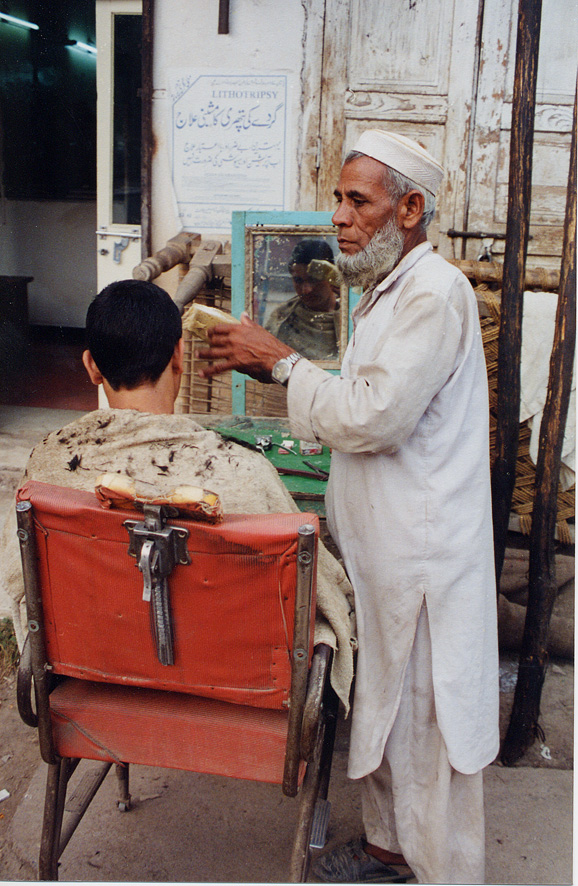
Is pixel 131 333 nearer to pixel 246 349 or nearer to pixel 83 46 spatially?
pixel 246 349

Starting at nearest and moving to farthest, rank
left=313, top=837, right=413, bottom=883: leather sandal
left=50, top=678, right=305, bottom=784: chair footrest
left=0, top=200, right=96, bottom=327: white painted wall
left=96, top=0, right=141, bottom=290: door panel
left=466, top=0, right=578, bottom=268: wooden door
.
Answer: left=50, top=678, right=305, bottom=784: chair footrest
left=313, top=837, right=413, bottom=883: leather sandal
left=466, top=0, right=578, bottom=268: wooden door
left=96, top=0, right=141, bottom=290: door panel
left=0, top=200, right=96, bottom=327: white painted wall

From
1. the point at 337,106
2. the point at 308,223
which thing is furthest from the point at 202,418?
the point at 337,106

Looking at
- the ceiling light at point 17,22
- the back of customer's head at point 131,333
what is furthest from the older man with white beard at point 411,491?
the ceiling light at point 17,22

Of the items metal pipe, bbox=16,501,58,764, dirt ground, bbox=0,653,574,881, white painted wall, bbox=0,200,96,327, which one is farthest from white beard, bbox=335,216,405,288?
white painted wall, bbox=0,200,96,327

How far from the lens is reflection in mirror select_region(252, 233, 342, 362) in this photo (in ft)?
9.24

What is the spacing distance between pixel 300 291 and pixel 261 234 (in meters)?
0.28

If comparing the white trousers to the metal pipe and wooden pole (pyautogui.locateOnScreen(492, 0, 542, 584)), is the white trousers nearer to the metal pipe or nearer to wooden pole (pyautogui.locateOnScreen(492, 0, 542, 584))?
the metal pipe

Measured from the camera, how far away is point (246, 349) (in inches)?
59.0

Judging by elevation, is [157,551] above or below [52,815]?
above

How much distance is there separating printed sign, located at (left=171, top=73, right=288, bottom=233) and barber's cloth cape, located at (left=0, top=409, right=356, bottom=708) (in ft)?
7.34

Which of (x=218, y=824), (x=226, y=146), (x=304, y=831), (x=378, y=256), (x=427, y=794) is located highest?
(x=226, y=146)

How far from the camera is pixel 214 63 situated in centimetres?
326

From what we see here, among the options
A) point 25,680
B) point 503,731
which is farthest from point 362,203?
point 503,731

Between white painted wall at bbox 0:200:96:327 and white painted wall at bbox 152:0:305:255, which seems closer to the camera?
white painted wall at bbox 152:0:305:255
